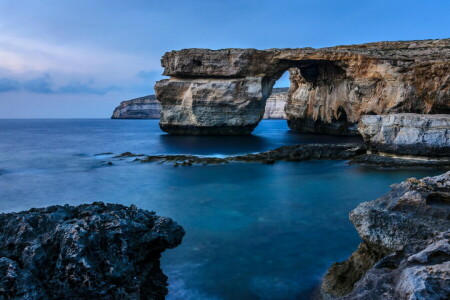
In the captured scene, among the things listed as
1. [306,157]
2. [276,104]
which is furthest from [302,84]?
[276,104]

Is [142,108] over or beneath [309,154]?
over

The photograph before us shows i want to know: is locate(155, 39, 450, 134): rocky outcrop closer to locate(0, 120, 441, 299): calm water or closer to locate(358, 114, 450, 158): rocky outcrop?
locate(358, 114, 450, 158): rocky outcrop

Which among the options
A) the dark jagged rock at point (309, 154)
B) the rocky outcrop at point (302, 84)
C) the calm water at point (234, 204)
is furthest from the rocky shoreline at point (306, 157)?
the rocky outcrop at point (302, 84)

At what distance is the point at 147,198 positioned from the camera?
44.7 ft

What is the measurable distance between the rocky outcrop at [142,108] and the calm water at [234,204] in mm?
100367

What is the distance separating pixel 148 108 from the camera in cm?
12538

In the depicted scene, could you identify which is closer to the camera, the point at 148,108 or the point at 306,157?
the point at 306,157

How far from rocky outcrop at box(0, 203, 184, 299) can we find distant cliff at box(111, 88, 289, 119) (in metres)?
106

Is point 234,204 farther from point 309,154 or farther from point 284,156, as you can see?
point 309,154

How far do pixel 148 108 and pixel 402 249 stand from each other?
126 m

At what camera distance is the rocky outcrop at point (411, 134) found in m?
17.8

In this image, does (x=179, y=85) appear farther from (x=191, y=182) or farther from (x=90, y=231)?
(x=90, y=231)

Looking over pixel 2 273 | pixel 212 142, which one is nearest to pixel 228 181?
pixel 2 273

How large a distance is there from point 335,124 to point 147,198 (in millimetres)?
28369
